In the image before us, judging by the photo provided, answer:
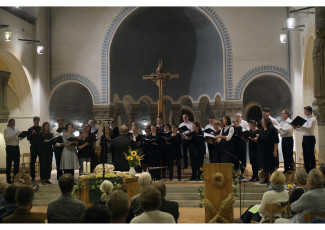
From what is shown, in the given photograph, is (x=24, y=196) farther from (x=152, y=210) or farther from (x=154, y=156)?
(x=154, y=156)

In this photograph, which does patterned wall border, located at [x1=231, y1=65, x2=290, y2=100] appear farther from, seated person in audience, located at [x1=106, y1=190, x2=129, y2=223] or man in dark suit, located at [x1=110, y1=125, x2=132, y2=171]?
seated person in audience, located at [x1=106, y1=190, x2=129, y2=223]

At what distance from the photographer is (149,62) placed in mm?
17234

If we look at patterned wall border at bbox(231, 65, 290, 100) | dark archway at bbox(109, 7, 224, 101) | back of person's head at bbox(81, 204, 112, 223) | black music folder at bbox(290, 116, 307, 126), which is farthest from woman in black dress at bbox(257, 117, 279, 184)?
back of person's head at bbox(81, 204, 112, 223)

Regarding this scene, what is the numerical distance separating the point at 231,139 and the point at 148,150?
2.14 meters

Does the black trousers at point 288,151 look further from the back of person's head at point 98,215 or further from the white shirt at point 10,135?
the back of person's head at point 98,215

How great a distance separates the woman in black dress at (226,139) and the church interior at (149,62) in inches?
166

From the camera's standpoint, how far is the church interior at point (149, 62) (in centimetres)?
1462

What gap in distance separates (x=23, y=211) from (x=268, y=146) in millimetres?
6426

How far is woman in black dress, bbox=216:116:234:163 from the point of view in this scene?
32.3 ft

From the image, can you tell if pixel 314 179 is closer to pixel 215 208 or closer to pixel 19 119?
pixel 215 208

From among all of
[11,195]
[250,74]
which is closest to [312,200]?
[11,195]

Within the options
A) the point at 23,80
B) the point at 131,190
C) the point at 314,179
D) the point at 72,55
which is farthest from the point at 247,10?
the point at 314,179

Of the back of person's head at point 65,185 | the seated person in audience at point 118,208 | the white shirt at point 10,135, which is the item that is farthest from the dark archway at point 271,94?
the seated person in audience at point 118,208

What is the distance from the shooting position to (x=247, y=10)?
15.3 meters
